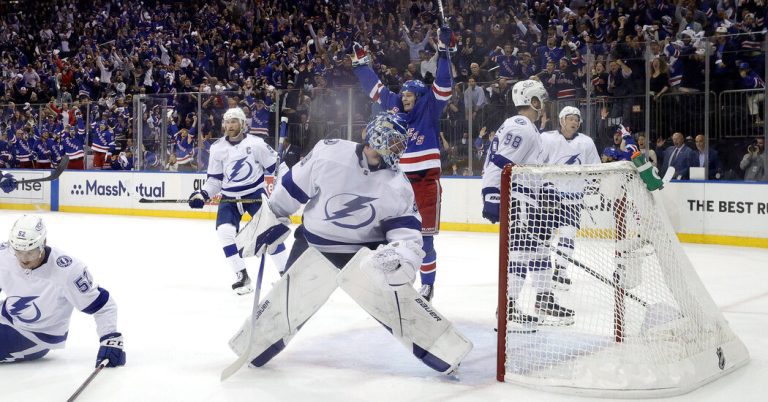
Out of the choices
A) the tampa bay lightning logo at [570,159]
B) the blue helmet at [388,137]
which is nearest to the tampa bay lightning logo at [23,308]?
the blue helmet at [388,137]

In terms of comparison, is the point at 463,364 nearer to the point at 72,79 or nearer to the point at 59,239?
the point at 59,239

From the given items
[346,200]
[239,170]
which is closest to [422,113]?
[239,170]

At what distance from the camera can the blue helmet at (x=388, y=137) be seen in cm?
336

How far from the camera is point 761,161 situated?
332 inches

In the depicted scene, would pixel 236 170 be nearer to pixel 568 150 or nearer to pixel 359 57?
pixel 359 57

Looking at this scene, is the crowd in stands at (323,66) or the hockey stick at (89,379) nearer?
the hockey stick at (89,379)

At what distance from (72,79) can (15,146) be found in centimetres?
332

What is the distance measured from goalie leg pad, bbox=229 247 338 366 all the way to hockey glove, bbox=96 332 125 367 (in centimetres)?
45

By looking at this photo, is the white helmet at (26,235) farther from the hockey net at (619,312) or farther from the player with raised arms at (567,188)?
the player with raised arms at (567,188)

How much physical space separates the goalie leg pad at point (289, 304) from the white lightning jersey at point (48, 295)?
560 mm

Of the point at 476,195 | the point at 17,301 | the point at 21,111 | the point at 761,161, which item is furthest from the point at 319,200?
the point at 21,111

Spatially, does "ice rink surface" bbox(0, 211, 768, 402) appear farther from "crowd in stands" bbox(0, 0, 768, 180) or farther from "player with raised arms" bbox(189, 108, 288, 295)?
"crowd in stands" bbox(0, 0, 768, 180)

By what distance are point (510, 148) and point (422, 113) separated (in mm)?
1012

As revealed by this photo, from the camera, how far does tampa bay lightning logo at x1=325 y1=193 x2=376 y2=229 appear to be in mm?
3404
